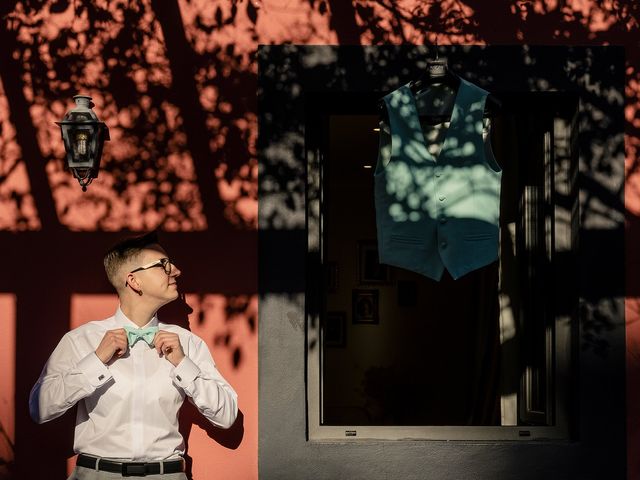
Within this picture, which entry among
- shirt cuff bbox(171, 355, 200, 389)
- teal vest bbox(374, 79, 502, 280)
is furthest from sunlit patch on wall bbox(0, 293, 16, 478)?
teal vest bbox(374, 79, 502, 280)

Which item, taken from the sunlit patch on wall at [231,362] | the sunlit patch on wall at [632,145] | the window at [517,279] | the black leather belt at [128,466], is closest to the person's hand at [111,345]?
the black leather belt at [128,466]

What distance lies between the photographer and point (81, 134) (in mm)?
5055

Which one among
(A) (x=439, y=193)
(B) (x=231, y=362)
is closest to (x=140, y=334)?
(B) (x=231, y=362)

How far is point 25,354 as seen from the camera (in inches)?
203

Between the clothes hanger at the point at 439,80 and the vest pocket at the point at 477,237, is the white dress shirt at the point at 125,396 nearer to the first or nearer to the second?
the vest pocket at the point at 477,237

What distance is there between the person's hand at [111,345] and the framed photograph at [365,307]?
21.8 ft

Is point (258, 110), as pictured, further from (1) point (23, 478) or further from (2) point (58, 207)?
(1) point (23, 478)

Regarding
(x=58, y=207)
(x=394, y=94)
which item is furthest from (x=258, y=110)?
(x=58, y=207)

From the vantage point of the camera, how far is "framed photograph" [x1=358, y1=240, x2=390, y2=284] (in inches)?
430

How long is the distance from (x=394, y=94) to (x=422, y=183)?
52cm

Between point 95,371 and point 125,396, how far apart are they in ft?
0.81

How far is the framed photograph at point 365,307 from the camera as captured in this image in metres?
10.9

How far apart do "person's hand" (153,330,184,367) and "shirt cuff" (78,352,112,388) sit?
29 centimetres

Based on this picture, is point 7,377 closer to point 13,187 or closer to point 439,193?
point 13,187
